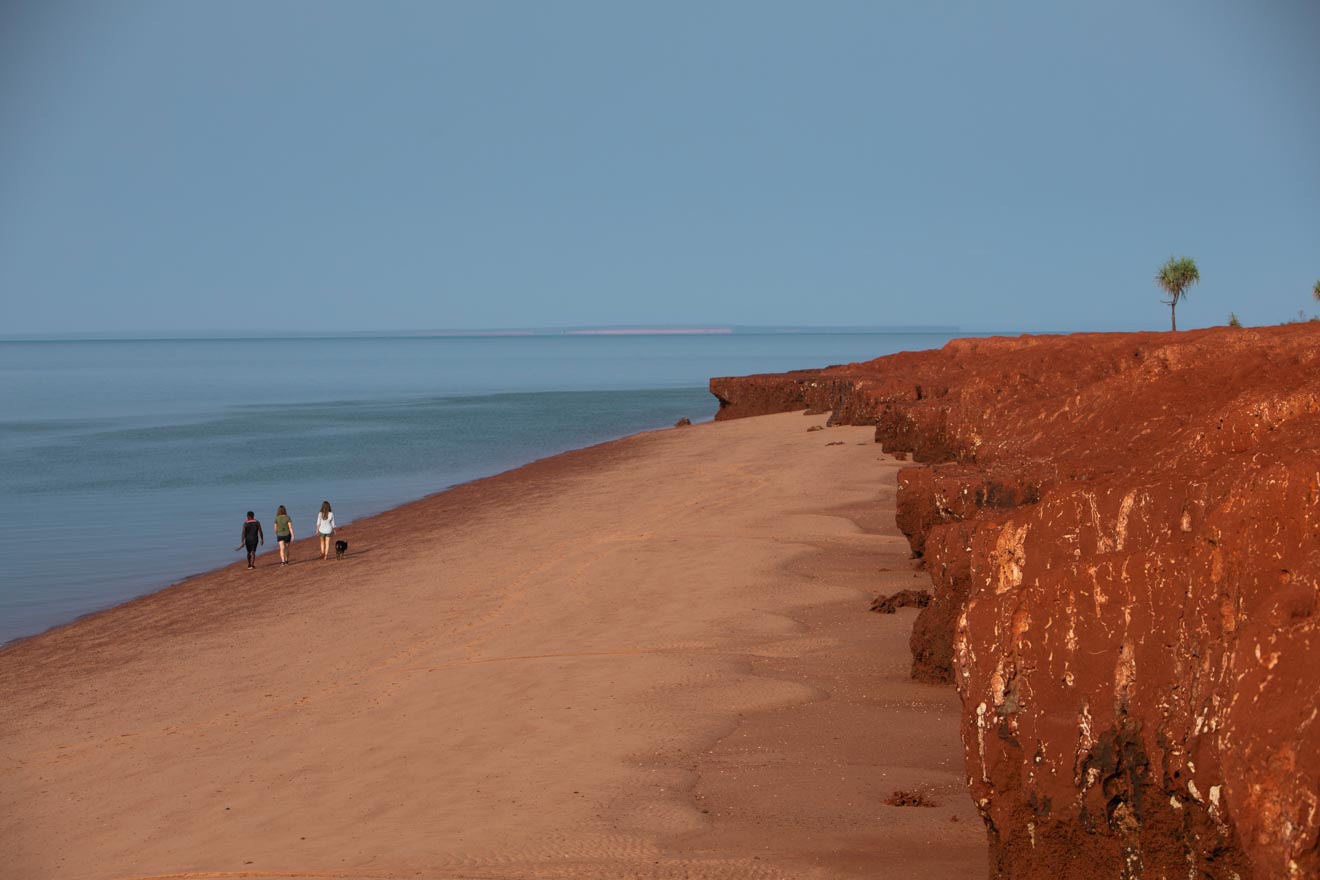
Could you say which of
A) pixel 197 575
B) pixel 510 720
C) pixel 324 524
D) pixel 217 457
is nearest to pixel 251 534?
pixel 324 524

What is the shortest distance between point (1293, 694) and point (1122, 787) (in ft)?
4.60

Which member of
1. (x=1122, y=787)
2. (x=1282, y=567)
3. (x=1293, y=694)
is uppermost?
(x=1282, y=567)

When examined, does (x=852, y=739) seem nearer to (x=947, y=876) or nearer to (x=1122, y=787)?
(x=947, y=876)

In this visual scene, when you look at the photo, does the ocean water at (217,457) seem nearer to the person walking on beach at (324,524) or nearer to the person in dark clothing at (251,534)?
the person in dark clothing at (251,534)

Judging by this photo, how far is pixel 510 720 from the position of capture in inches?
501

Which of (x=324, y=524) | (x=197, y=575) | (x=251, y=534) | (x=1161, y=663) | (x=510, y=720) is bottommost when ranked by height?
(x=197, y=575)

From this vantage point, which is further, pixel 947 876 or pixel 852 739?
pixel 852 739

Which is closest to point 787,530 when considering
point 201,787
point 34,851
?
point 201,787

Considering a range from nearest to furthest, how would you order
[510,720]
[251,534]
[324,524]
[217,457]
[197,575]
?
[510,720] → [251,534] → [324,524] → [197,575] → [217,457]

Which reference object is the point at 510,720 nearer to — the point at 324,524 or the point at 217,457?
the point at 324,524

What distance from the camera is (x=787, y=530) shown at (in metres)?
23.2

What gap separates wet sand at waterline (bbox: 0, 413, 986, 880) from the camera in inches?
366

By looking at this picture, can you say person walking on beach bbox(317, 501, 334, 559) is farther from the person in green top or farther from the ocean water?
the ocean water

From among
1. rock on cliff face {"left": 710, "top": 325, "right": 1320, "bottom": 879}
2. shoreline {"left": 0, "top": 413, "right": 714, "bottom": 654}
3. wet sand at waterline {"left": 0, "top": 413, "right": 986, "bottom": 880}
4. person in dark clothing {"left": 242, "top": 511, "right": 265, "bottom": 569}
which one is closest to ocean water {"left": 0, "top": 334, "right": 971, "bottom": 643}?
shoreline {"left": 0, "top": 413, "right": 714, "bottom": 654}
